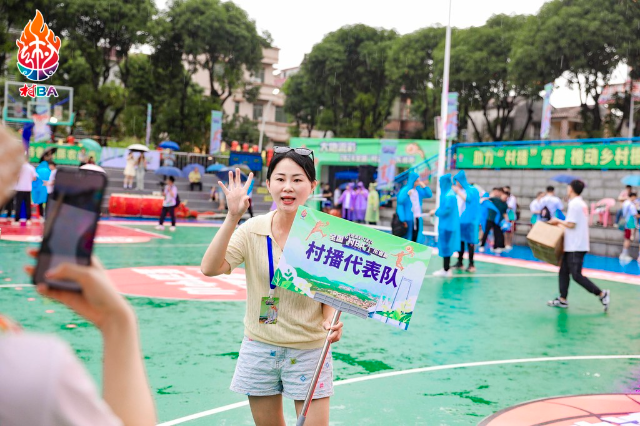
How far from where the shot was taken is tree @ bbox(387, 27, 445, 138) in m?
43.7

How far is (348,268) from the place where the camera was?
2.73 meters

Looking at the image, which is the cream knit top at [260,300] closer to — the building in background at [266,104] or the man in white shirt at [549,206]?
the man in white shirt at [549,206]

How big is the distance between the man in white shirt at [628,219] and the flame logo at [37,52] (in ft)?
42.3

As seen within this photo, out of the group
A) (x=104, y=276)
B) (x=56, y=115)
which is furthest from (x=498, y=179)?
(x=104, y=276)

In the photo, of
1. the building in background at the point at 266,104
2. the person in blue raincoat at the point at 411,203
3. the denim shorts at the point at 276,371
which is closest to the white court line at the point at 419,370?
the denim shorts at the point at 276,371

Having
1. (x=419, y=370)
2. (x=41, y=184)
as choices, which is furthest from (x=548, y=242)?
(x=41, y=184)

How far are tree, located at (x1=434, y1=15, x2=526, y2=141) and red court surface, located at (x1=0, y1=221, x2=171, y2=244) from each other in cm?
2690

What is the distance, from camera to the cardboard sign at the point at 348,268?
2734mm

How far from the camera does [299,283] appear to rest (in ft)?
9.02

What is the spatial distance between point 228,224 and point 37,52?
26.4ft

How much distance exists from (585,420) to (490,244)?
14.7 metres

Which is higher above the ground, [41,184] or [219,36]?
[219,36]

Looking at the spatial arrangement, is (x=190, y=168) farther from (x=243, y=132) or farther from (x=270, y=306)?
(x=270, y=306)

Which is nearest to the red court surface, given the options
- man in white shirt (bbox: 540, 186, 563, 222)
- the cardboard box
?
the cardboard box
